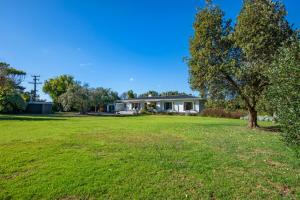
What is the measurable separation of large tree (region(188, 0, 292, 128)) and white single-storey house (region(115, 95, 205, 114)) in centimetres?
2388

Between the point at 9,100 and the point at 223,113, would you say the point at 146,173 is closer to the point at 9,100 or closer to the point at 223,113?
the point at 223,113

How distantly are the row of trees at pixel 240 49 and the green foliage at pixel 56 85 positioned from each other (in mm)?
48569

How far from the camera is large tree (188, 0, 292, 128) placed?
14.1 m

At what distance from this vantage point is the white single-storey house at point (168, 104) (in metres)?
44.2

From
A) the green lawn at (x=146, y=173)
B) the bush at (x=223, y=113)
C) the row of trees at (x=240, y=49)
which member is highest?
the row of trees at (x=240, y=49)

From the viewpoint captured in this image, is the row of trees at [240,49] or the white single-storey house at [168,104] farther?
the white single-storey house at [168,104]

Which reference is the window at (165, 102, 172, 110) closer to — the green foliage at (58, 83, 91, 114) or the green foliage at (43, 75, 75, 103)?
the green foliage at (58, 83, 91, 114)

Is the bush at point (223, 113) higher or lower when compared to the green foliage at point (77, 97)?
lower

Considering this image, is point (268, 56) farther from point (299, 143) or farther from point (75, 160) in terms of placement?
point (75, 160)

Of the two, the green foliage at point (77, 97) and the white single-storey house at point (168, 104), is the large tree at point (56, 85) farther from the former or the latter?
the green foliage at point (77, 97)

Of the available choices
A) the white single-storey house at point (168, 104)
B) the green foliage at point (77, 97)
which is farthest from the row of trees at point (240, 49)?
the green foliage at point (77, 97)

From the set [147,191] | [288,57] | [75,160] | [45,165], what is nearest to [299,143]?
[288,57]

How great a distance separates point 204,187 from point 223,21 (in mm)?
15095

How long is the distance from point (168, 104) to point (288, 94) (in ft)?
146
